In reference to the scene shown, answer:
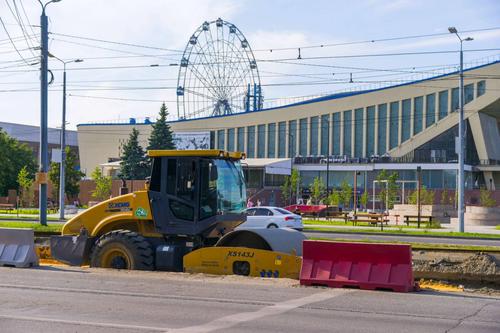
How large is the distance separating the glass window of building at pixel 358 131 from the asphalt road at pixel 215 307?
69993 millimetres

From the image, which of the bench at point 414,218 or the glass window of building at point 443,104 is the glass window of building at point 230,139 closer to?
the glass window of building at point 443,104

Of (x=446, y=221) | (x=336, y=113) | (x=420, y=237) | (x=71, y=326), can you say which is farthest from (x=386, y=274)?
(x=336, y=113)

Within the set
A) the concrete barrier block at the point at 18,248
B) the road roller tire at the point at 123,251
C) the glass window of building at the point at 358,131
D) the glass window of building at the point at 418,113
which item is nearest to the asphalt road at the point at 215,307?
the road roller tire at the point at 123,251

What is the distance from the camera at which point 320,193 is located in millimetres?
70188

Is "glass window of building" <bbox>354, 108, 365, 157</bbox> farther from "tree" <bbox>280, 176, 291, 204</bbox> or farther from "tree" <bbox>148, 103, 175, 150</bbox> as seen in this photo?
"tree" <bbox>148, 103, 175, 150</bbox>

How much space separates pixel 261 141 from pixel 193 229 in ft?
250

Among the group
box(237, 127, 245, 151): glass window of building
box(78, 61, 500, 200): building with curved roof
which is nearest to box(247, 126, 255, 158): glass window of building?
box(78, 61, 500, 200): building with curved roof

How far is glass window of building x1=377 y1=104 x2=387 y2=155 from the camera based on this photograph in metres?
82.1

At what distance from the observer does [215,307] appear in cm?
1148

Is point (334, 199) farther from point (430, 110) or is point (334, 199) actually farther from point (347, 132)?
point (347, 132)

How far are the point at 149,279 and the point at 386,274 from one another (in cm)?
465

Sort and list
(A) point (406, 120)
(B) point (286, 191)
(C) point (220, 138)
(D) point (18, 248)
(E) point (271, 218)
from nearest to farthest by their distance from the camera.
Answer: (D) point (18, 248), (E) point (271, 218), (B) point (286, 191), (A) point (406, 120), (C) point (220, 138)

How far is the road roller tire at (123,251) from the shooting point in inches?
619

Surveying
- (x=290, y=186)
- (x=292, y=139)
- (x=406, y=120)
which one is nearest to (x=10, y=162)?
(x=290, y=186)
